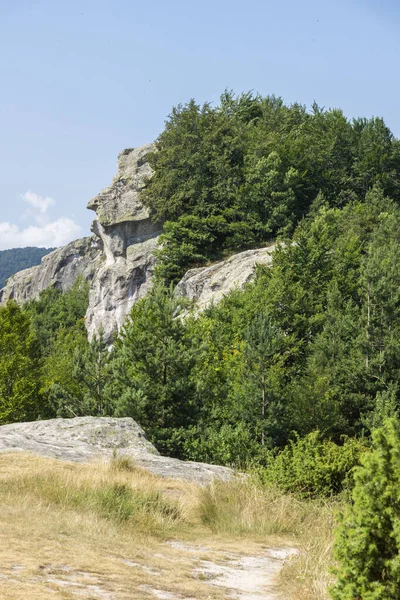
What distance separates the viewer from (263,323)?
36031mm

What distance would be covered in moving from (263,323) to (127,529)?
1085 inches

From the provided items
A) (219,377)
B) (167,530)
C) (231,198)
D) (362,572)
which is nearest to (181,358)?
(219,377)

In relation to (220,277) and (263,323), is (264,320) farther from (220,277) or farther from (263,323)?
(220,277)

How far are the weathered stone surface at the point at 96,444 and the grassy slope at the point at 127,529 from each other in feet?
4.20

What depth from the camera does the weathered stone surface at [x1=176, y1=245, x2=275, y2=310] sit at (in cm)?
5209

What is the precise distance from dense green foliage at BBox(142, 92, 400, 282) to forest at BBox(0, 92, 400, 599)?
0.59 ft

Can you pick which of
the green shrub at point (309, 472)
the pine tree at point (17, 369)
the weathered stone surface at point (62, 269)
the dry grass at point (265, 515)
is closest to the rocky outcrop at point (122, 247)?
the pine tree at point (17, 369)

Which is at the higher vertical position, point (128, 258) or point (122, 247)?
point (122, 247)

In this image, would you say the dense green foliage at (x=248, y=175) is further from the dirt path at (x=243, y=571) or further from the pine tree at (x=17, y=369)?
the dirt path at (x=243, y=571)

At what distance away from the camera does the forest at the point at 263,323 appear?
31.6 meters

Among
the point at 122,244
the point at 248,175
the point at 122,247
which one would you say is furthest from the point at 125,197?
the point at 248,175

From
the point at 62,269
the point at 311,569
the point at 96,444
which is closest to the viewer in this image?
the point at 311,569

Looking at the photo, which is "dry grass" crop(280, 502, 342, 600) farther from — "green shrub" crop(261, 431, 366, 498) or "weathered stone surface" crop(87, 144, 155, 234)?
"weathered stone surface" crop(87, 144, 155, 234)

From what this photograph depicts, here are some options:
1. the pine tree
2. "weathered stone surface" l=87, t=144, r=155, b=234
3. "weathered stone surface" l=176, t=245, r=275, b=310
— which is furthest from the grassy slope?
"weathered stone surface" l=87, t=144, r=155, b=234
